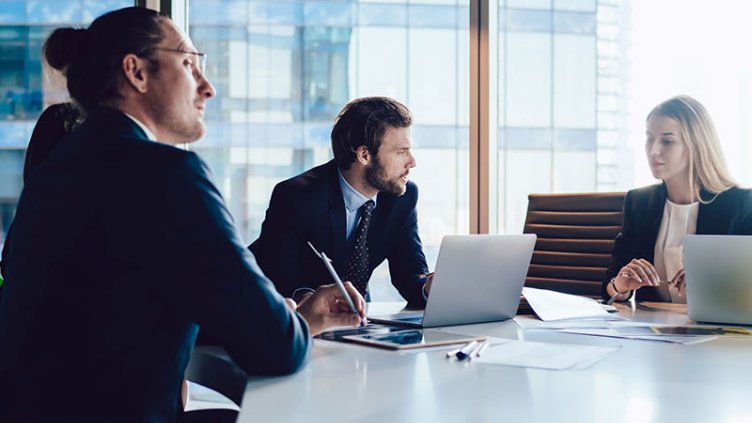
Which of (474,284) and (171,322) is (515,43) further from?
(171,322)

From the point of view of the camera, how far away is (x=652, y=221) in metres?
2.83

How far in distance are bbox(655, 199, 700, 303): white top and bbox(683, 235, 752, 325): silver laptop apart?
884 mm

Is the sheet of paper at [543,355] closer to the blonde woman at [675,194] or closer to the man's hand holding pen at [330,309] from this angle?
the man's hand holding pen at [330,309]

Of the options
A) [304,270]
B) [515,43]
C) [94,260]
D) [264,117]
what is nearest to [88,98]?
[94,260]

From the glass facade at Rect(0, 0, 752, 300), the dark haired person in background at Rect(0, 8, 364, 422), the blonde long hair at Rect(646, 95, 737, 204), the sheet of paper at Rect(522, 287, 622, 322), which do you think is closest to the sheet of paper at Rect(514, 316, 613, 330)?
the sheet of paper at Rect(522, 287, 622, 322)

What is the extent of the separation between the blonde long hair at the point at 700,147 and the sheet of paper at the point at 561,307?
922 mm

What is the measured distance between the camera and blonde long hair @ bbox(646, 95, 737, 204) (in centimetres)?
278

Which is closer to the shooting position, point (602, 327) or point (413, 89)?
point (602, 327)

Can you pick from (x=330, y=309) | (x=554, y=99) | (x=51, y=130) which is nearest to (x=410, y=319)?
(x=330, y=309)

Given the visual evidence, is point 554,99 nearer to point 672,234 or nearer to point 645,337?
point 672,234

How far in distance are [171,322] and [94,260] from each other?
0.15m

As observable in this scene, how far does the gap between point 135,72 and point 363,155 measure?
138cm

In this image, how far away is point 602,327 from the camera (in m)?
1.79

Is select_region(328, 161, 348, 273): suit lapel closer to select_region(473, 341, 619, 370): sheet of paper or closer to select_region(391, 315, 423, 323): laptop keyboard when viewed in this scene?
select_region(391, 315, 423, 323): laptop keyboard
